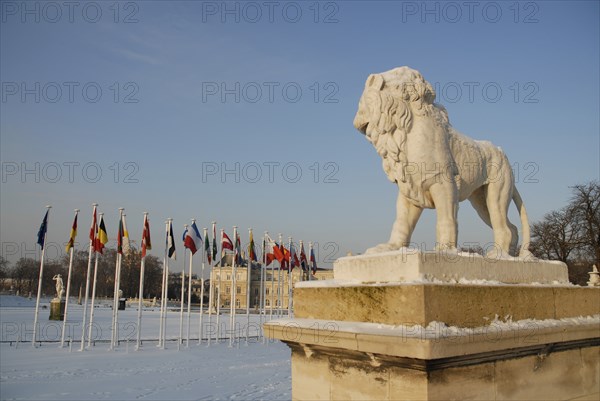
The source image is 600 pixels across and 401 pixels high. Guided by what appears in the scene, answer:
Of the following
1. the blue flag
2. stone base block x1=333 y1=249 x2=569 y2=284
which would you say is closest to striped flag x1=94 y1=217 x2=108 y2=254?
the blue flag

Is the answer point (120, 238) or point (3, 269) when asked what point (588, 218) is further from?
point (3, 269)

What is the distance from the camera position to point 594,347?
4816 millimetres

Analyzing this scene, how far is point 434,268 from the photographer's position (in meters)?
3.65

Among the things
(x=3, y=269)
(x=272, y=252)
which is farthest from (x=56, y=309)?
(x=3, y=269)

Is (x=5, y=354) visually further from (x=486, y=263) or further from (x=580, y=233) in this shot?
(x=580, y=233)

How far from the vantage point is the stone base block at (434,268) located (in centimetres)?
362

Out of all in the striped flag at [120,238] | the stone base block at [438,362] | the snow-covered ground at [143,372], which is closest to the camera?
the stone base block at [438,362]

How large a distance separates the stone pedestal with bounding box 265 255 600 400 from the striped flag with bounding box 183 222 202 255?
1685 centimetres

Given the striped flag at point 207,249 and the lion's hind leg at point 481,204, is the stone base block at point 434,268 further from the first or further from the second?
the striped flag at point 207,249

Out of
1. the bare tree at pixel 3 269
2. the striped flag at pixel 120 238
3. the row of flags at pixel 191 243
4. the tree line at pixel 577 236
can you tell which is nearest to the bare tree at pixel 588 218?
the tree line at pixel 577 236

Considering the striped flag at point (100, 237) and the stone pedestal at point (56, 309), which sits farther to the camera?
the stone pedestal at point (56, 309)

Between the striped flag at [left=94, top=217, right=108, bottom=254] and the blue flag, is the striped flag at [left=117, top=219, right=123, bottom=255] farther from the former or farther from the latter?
the blue flag

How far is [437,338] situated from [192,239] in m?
18.7

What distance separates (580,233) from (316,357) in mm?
34114
